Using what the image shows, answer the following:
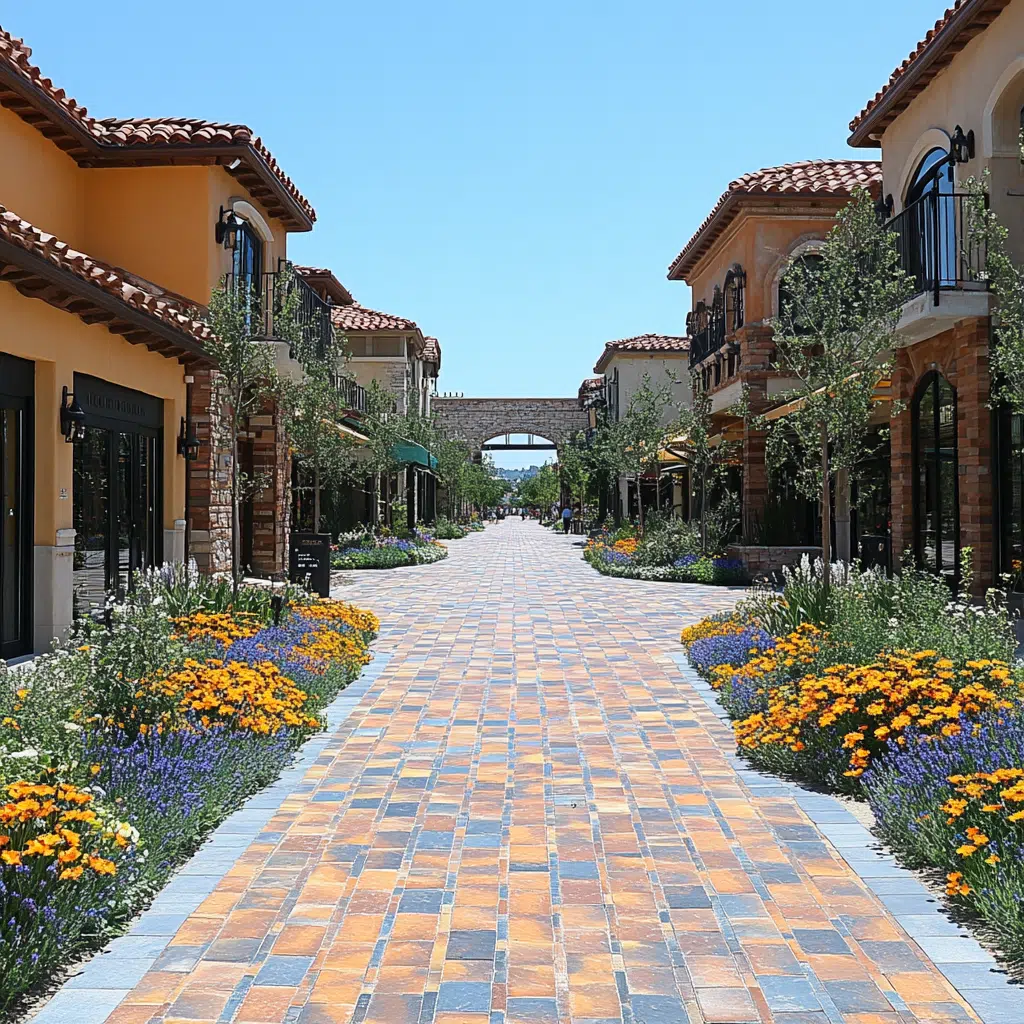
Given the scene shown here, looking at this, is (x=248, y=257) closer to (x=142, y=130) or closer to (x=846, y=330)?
(x=142, y=130)

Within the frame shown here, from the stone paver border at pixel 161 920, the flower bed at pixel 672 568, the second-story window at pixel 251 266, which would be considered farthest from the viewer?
the flower bed at pixel 672 568

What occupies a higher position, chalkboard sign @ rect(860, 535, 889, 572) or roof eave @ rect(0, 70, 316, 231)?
roof eave @ rect(0, 70, 316, 231)

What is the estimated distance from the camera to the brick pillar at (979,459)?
13.4m

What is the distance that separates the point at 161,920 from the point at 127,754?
53.7 inches

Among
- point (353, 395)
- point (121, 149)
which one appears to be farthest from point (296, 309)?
point (353, 395)

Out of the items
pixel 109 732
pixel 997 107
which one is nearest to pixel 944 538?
pixel 997 107

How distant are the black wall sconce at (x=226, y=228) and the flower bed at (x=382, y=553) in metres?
11.2

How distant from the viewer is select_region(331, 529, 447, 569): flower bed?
87.0ft

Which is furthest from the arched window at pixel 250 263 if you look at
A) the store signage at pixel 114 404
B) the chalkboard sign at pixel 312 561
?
the chalkboard sign at pixel 312 561

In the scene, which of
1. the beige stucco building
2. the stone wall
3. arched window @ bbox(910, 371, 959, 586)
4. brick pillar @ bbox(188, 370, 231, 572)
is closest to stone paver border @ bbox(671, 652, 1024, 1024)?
the beige stucco building

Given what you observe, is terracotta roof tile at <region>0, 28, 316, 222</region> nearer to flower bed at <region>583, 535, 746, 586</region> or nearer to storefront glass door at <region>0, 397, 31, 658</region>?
storefront glass door at <region>0, 397, 31, 658</region>

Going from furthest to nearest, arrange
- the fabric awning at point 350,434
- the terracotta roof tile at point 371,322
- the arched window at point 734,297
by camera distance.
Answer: the terracotta roof tile at point 371,322 → the fabric awning at point 350,434 → the arched window at point 734,297

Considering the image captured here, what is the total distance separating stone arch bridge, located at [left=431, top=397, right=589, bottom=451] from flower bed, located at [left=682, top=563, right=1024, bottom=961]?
5777 cm

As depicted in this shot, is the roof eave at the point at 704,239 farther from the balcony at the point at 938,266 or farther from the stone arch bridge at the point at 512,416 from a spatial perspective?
the stone arch bridge at the point at 512,416
